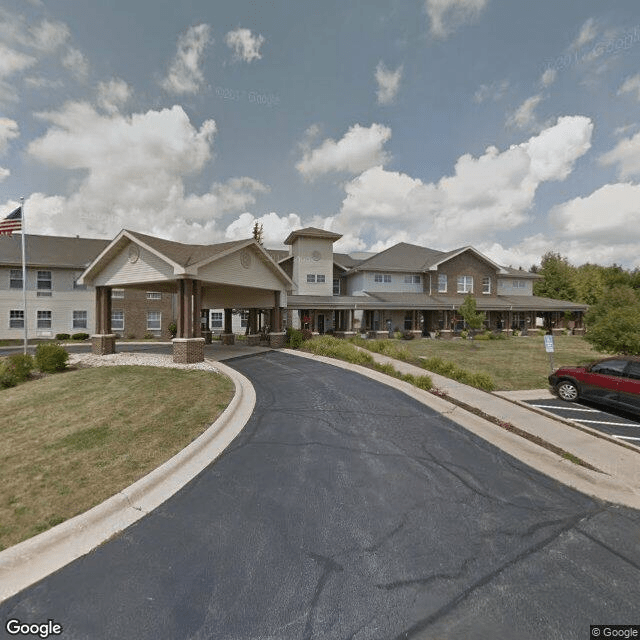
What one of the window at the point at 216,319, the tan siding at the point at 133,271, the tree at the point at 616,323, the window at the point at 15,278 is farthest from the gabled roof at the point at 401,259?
the window at the point at 15,278

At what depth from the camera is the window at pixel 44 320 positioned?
28141 millimetres

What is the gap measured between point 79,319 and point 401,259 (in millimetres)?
32592

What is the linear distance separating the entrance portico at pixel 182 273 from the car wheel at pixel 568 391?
45.0 feet

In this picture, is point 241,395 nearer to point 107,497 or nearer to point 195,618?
point 107,497

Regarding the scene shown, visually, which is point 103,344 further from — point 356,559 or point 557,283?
point 557,283

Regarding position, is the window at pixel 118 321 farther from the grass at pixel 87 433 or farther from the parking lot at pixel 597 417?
the parking lot at pixel 597 417

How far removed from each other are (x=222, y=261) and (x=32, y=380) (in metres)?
9.12

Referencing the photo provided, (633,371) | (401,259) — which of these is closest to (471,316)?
(401,259)

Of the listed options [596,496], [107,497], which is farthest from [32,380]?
[596,496]

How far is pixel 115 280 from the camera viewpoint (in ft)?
53.5

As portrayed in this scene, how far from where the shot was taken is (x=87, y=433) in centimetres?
657

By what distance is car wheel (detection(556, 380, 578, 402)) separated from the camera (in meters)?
10.1

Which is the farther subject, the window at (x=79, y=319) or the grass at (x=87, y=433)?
the window at (x=79, y=319)

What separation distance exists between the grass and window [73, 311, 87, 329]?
21461 millimetres
